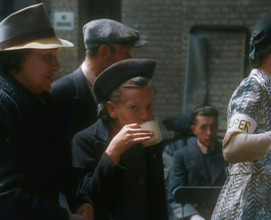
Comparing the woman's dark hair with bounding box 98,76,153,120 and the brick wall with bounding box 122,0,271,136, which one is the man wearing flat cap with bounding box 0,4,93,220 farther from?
the brick wall with bounding box 122,0,271,136

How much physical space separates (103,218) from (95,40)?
1.54 m

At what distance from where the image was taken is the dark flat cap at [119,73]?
3.15 meters

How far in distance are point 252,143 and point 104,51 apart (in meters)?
1.45

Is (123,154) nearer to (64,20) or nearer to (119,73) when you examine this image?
(119,73)

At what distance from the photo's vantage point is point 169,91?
884cm

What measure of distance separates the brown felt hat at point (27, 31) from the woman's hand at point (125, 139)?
0.48 meters

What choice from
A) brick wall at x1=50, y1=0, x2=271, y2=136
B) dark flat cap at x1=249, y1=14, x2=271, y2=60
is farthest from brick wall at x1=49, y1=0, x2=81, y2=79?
dark flat cap at x1=249, y1=14, x2=271, y2=60

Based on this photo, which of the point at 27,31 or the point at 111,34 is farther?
the point at 111,34

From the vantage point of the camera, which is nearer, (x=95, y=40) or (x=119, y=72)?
(x=119, y=72)

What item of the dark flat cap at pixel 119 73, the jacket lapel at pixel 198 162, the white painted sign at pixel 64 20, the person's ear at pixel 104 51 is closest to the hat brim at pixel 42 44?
the dark flat cap at pixel 119 73

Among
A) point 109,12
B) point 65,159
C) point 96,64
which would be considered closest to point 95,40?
point 96,64

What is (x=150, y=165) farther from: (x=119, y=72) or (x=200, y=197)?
(x=200, y=197)

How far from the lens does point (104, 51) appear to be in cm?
426

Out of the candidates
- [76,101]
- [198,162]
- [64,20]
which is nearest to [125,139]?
[76,101]
